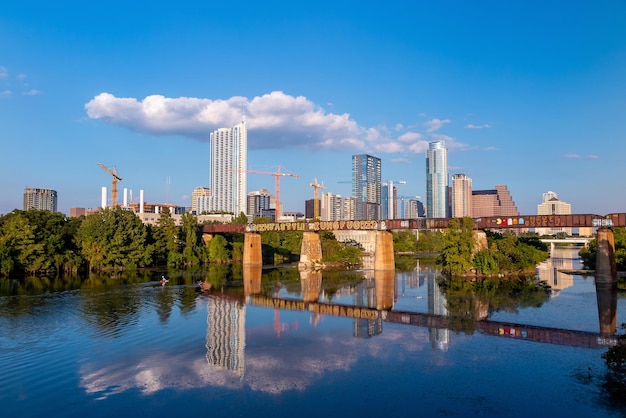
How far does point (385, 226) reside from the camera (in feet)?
289

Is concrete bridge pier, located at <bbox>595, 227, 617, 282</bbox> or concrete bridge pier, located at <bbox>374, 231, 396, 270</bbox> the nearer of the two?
concrete bridge pier, located at <bbox>595, 227, 617, 282</bbox>

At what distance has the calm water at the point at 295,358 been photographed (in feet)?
71.0

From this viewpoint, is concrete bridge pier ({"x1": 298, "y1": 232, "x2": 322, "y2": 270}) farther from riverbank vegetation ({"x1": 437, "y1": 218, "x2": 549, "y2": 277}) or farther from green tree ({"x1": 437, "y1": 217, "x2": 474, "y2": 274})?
green tree ({"x1": 437, "y1": 217, "x2": 474, "y2": 274})

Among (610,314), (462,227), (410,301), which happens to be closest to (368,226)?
(462,227)

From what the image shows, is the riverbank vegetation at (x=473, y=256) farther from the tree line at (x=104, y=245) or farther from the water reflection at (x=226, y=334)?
the water reflection at (x=226, y=334)

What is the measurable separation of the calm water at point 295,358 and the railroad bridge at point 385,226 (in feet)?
72.1

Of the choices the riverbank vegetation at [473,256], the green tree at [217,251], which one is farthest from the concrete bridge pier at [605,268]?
the green tree at [217,251]

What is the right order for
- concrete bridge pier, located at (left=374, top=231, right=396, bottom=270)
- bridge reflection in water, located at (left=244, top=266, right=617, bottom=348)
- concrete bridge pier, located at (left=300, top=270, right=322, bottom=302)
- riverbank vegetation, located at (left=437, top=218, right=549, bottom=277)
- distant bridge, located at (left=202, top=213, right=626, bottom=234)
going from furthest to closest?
concrete bridge pier, located at (left=374, top=231, right=396, bottom=270) → riverbank vegetation, located at (left=437, top=218, right=549, bottom=277) → distant bridge, located at (left=202, top=213, right=626, bottom=234) → concrete bridge pier, located at (left=300, top=270, right=322, bottom=302) → bridge reflection in water, located at (left=244, top=266, right=617, bottom=348)

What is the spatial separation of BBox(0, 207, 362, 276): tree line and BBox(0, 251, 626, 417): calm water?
113 ft

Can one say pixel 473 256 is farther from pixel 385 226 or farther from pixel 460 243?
pixel 385 226

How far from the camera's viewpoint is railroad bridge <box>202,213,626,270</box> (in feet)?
237

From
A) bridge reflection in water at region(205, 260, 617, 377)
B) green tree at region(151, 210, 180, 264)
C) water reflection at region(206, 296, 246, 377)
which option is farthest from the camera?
green tree at region(151, 210, 180, 264)

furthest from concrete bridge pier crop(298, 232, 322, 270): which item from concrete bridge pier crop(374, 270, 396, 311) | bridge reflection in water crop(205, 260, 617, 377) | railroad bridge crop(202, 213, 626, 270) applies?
bridge reflection in water crop(205, 260, 617, 377)

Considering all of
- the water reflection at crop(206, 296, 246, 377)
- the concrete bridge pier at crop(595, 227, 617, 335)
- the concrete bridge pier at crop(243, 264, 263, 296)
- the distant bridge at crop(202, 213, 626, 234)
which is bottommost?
the water reflection at crop(206, 296, 246, 377)
